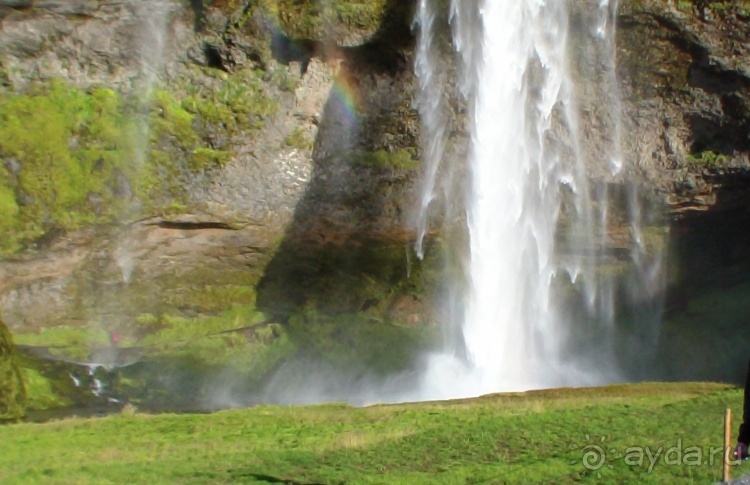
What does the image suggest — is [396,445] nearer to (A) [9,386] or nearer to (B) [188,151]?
(A) [9,386]

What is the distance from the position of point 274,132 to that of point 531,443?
22347mm

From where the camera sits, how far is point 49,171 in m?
34.9

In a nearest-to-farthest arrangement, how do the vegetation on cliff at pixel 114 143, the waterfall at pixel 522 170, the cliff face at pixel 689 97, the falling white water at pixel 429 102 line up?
the cliff face at pixel 689 97
the waterfall at pixel 522 170
the falling white water at pixel 429 102
the vegetation on cliff at pixel 114 143

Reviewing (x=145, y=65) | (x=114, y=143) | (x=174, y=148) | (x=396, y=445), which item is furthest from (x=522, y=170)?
(x=396, y=445)

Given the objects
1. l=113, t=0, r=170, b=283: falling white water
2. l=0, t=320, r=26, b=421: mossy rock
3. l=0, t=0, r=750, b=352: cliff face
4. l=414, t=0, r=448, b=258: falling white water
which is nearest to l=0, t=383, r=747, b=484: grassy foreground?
l=0, t=320, r=26, b=421: mossy rock

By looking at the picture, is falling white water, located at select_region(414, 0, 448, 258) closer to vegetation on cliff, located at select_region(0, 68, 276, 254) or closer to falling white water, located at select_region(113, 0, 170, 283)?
vegetation on cliff, located at select_region(0, 68, 276, 254)

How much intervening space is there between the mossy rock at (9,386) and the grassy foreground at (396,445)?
395 cm

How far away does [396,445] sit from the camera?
15.7 m

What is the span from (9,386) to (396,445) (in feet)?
40.1

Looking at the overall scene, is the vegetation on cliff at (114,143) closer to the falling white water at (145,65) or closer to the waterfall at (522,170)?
the falling white water at (145,65)

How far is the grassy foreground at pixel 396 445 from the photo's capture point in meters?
13.2

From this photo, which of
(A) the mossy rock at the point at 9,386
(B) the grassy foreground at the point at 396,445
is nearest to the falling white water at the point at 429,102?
(B) the grassy foreground at the point at 396,445

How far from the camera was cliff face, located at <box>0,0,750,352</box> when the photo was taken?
34.4m

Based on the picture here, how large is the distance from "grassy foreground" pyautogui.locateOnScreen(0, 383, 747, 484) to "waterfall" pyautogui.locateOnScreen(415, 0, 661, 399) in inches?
442
